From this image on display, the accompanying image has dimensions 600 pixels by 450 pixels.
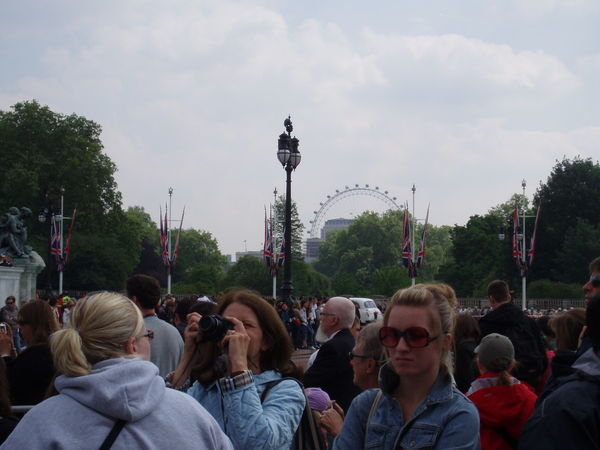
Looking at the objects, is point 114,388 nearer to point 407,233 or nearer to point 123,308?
point 123,308

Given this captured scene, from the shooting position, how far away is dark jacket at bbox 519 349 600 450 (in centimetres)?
283

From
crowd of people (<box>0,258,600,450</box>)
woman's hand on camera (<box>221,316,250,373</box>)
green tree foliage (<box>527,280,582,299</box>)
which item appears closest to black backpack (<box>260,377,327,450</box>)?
crowd of people (<box>0,258,600,450</box>)

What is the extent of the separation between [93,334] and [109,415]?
0.29 m

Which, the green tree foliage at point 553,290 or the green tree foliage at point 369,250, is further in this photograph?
the green tree foliage at point 369,250

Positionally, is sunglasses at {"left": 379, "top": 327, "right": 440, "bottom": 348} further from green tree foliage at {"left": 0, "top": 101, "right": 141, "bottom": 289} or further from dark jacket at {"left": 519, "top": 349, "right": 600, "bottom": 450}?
green tree foliage at {"left": 0, "top": 101, "right": 141, "bottom": 289}

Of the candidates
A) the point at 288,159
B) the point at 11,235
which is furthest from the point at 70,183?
the point at 288,159

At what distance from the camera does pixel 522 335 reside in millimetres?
7613

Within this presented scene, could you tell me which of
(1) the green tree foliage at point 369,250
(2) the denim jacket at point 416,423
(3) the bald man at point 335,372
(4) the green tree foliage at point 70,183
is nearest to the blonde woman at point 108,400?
(2) the denim jacket at point 416,423

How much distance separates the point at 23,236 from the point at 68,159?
30.2 metres

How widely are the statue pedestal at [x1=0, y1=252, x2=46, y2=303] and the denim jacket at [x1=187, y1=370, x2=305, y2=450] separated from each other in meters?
26.5

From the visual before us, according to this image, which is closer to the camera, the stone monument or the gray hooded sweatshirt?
the gray hooded sweatshirt

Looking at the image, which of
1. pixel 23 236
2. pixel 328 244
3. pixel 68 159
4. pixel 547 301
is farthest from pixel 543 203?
pixel 328 244

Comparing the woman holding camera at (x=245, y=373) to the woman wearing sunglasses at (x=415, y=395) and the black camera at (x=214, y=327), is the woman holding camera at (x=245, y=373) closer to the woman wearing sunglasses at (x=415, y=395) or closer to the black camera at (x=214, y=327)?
the black camera at (x=214, y=327)

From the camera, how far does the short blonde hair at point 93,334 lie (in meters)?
2.65
